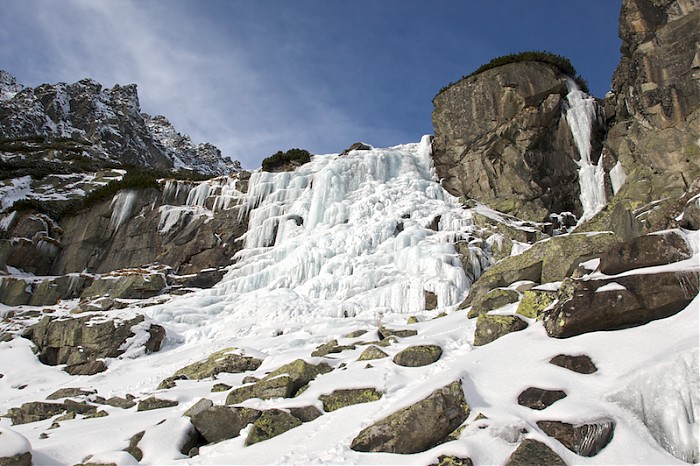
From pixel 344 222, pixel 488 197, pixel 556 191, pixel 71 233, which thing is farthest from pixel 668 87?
pixel 71 233

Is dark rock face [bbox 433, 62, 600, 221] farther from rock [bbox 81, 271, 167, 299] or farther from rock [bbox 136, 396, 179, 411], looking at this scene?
rock [bbox 136, 396, 179, 411]

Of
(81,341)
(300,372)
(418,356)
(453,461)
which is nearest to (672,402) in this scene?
(453,461)

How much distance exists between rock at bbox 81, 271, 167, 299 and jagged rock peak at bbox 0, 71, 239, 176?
45253 millimetres

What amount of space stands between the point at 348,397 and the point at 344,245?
625 inches

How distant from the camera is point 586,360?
6.47 m

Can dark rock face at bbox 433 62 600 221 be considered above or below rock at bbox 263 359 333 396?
above

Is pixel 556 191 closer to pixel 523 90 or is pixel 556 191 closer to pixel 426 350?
pixel 523 90

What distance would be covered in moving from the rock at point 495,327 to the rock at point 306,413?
3589 millimetres

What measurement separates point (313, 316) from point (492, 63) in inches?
824

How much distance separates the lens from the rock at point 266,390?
8.09 meters

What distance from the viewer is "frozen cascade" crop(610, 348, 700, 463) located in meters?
4.83

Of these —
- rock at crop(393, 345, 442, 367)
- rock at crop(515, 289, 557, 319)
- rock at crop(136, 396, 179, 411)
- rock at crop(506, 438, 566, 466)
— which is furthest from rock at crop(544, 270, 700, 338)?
rock at crop(136, 396, 179, 411)

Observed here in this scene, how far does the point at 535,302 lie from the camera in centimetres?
923

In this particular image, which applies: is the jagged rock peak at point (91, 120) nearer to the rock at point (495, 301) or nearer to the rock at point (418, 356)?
the rock at point (495, 301)
